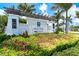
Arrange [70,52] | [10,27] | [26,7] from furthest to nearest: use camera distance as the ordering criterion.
A: [10,27]
[26,7]
[70,52]

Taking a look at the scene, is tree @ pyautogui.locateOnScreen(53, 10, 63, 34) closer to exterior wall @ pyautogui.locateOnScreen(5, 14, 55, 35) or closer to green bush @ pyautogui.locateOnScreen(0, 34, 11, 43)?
exterior wall @ pyautogui.locateOnScreen(5, 14, 55, 35)

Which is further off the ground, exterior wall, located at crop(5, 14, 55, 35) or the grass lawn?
exterior wall, located at crop(5, 14, 55, 35)

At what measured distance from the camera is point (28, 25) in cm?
483

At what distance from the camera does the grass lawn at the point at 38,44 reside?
470 centimetres

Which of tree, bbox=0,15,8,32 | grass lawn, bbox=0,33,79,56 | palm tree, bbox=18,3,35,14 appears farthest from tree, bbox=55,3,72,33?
tree, bbox=0,15,8,32

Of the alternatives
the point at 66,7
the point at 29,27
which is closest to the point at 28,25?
the point at 29,27

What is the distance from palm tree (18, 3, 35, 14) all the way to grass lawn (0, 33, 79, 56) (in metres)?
0.45

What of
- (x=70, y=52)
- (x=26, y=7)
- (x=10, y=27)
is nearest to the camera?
(x=70, y=52)

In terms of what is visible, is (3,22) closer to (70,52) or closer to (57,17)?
(57,17)

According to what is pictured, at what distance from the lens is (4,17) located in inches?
189

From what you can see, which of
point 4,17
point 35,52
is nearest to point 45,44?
point 35,52

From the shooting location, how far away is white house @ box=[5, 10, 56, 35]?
481 cm

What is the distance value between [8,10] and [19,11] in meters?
0.19

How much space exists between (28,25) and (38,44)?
0.38 metres
